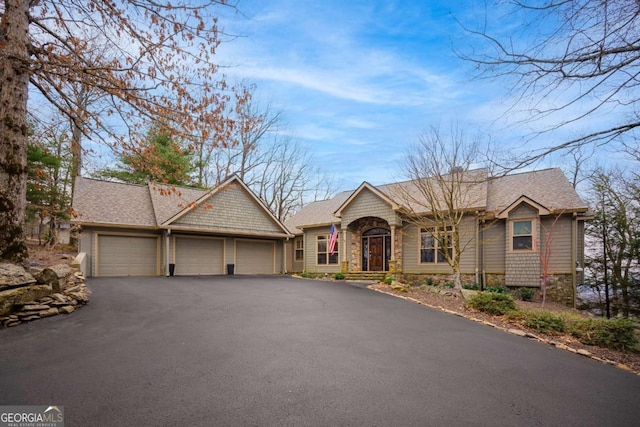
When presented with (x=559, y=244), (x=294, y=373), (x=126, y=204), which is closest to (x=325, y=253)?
(x=126, y=204)

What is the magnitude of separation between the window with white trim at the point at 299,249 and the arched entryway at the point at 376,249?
4.79 meters

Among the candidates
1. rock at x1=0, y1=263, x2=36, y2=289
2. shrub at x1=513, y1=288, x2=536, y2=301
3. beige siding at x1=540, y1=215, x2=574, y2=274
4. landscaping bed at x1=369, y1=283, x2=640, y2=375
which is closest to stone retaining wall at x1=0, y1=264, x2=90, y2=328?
rock at x1=0, y1=263, x2=36, y2=289

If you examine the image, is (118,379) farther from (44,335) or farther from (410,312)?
(410,312)

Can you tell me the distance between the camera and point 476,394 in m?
4.30

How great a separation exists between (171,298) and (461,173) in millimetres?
10952

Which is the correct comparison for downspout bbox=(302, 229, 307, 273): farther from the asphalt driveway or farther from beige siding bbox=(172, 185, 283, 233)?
the asphalt driveway

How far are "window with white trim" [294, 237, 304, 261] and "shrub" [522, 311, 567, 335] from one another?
52.2ft

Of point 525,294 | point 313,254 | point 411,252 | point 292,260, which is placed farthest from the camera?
point 292,260

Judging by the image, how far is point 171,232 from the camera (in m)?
17.5

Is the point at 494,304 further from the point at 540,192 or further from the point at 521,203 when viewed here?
the point at 540,192

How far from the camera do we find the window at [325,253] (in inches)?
809

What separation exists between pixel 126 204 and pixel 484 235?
54.6 ft

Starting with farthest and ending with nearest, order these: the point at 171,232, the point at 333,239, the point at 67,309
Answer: the point at 333,239
the point at 171,232
the point at 67,309

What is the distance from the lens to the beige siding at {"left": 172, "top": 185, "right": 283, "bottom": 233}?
59.2 feet
